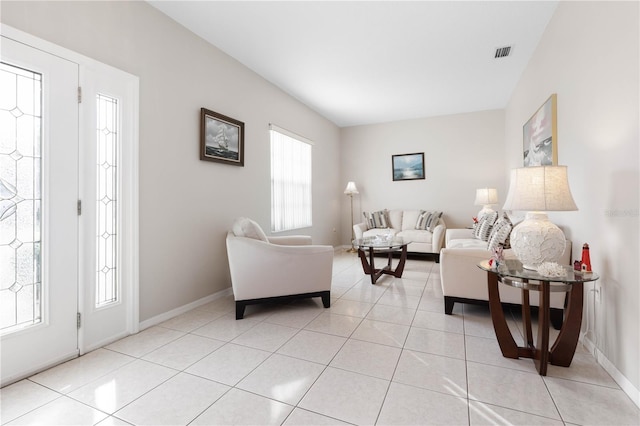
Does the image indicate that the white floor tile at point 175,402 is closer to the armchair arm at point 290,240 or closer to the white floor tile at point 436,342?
the white floor tile at point 436,342

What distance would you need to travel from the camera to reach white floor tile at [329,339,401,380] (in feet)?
6.21

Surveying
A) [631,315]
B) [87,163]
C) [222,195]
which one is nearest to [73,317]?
[87,163]

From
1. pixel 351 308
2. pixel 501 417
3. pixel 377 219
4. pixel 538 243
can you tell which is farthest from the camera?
pixel 377 219

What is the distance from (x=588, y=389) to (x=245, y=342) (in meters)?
2.17

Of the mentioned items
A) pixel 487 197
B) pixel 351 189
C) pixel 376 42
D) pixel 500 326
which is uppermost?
pixel 376 42

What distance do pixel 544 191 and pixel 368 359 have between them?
5.06 ft

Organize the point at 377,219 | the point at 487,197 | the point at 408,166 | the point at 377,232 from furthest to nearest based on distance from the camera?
the point at 408,166 → the point at 377,219 → the point at 377,232 → the point at 487,197

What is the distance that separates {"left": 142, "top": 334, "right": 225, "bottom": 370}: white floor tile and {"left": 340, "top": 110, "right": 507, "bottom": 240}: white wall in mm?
4945

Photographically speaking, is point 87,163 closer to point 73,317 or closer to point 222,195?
point 73,317

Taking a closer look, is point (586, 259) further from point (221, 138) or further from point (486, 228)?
point (221, 138)

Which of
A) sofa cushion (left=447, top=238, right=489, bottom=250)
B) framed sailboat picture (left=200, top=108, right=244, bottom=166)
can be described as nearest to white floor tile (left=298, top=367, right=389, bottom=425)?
sofa cushion (left=447, top=238, right=489, bottom=250)

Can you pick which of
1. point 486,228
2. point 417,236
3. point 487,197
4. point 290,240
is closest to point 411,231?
point 417,236

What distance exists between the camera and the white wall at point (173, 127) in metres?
2.19

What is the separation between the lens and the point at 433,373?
1854 millimetres
